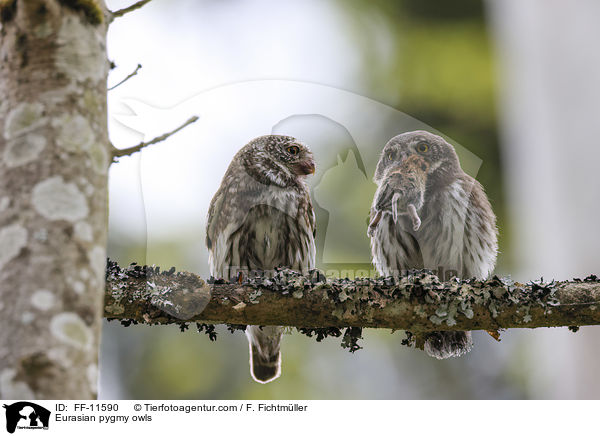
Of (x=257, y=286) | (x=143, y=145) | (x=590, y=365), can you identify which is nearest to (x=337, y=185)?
(x=257, y=286)

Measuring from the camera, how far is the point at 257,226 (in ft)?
10.8

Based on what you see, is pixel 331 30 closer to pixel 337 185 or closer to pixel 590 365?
pixel 337 185

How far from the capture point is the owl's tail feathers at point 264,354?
11.5 feet

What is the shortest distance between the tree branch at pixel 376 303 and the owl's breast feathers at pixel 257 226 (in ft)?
3.58

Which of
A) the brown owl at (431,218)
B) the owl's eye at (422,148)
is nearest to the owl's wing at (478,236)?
the brown owl at (431,218)

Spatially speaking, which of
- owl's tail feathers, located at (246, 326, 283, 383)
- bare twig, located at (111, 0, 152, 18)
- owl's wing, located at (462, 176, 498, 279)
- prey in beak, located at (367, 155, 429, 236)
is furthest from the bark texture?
owl's tail feathers, located at (246, 326, 283, 383)

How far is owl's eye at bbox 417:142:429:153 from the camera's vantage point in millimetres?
2838

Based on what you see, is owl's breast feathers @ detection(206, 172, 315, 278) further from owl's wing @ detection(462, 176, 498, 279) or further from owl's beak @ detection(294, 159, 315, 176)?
owl's wing @ detection(462, 176, 498, 279)

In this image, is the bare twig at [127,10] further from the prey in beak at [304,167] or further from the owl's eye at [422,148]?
the owl's eye at [422,148]

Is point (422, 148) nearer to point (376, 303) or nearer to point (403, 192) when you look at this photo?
point (403, 192)

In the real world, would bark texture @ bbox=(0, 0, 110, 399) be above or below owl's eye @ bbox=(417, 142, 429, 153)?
below

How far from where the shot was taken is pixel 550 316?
216cm

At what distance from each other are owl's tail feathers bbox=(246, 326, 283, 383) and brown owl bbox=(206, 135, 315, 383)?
32mm
